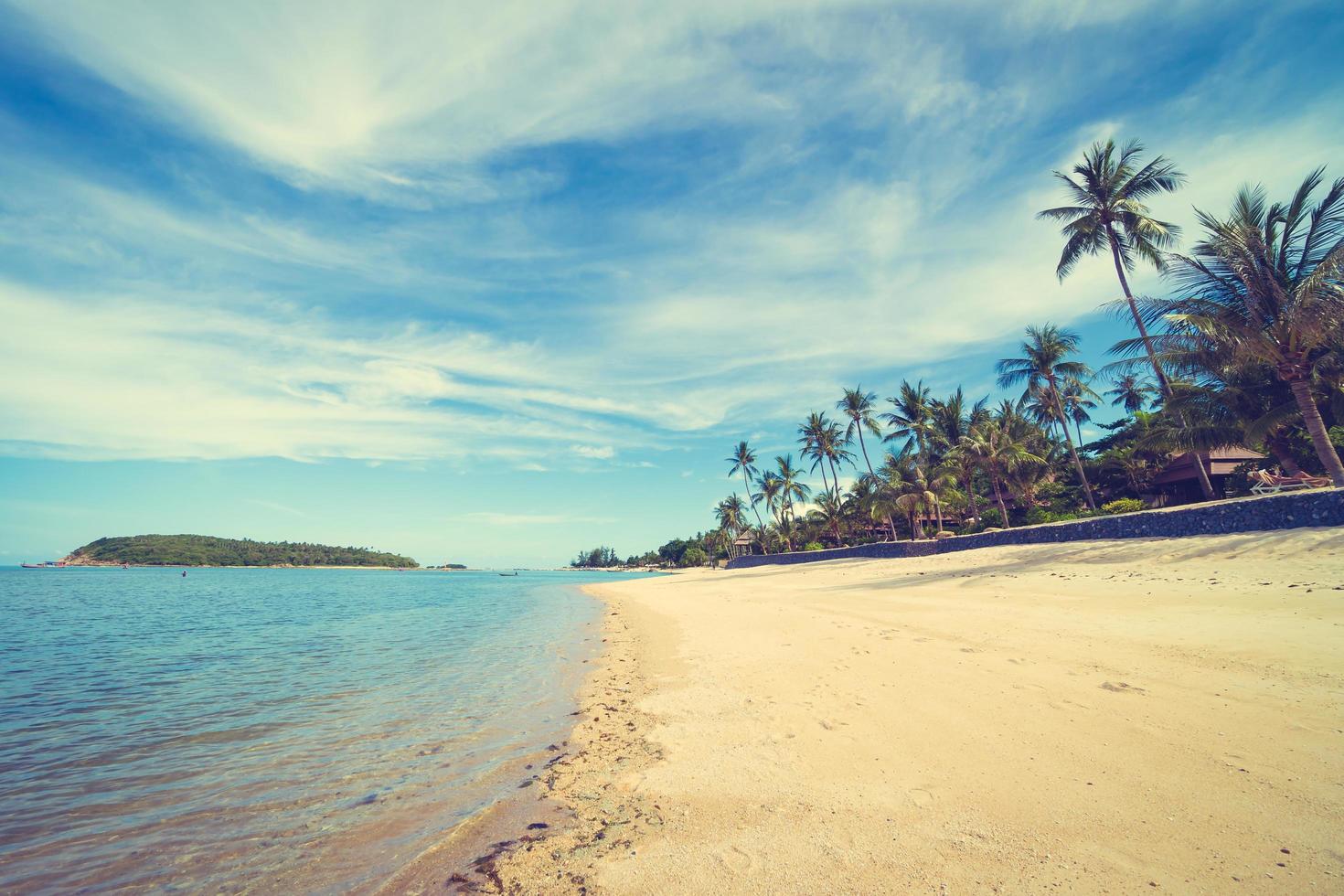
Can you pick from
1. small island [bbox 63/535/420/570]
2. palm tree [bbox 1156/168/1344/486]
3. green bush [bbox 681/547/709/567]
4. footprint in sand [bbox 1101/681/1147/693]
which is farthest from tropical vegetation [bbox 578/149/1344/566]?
small island [bbox 63/535/420/570]

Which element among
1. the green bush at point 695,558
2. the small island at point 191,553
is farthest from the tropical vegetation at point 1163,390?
the small island at point 191,553

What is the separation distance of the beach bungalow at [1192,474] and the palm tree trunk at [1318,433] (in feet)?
56.1

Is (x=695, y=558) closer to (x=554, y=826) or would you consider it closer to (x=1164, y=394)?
(x=1164, y=394)

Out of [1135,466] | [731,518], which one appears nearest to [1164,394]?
[1135,466]

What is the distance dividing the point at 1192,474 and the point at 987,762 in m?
41.9

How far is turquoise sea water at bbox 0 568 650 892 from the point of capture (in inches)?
168

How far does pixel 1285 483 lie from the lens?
21.9 meters

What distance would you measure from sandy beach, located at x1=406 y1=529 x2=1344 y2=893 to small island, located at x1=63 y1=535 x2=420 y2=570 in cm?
18177

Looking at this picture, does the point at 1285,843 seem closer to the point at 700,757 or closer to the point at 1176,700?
the point at 1176,700

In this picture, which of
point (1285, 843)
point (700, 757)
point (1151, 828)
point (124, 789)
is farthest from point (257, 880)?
point (1285, 843)

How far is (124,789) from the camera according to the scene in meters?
5.66

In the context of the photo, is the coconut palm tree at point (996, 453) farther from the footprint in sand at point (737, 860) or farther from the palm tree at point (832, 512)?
the footprint in sand at point (737, 860)

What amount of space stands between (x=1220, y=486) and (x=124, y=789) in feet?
161

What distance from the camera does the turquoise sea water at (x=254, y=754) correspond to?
14.0 feet
